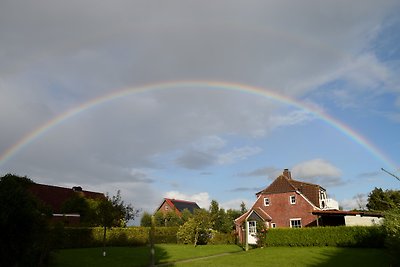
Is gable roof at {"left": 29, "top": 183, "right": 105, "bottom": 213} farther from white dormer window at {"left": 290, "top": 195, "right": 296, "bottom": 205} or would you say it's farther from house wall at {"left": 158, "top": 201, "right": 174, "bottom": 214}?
house wall at {"left": 158, "top": 201, "right": 174, "bottom": 214}

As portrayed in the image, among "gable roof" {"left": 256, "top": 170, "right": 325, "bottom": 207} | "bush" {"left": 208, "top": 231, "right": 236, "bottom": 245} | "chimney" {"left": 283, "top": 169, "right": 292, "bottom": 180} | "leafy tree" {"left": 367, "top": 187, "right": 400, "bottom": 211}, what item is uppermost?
"chimney" {"left": 283, "top": 169, "right": 292, "bottom": 180}

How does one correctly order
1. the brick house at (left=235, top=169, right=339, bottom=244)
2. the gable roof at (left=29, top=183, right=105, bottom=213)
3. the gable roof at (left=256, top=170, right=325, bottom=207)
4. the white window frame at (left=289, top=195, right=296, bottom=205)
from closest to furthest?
1. the brick house at (left=235, top=169, right=339, bottom=244)
2. the white window frame at (left=289, top=195, right=296, bottom=205)
3. the gable roof at (left=256, top=170, right=325, bottom=207)
4. the gable roof at (left=29, top=183, right=105, bottom=213)

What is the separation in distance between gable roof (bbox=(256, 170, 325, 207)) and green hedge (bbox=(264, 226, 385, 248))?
1002cm

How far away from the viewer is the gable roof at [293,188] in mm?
42750

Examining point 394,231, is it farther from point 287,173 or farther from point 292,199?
point 287,173

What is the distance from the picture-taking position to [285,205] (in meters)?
43.0

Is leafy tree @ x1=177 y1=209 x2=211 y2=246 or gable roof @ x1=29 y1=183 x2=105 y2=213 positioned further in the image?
gable roof @ x1=29 y1=183 x2=105 y2=213

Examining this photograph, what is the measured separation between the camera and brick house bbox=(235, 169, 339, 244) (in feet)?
133

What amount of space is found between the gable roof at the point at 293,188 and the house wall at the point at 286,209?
53 cm

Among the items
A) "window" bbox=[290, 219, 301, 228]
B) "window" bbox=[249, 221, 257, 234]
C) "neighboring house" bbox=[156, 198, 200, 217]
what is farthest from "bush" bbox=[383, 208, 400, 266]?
"neighboring house" bbox=[156, 198, 200, 217]

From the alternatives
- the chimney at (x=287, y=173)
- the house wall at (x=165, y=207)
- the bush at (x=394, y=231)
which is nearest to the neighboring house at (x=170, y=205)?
the house wall at (x=165, y=207)

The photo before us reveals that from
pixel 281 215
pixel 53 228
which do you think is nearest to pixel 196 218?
pixel 281 215

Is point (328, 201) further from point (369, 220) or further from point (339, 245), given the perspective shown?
point (339, 245)

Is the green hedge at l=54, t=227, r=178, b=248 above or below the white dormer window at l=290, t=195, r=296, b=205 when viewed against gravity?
below
